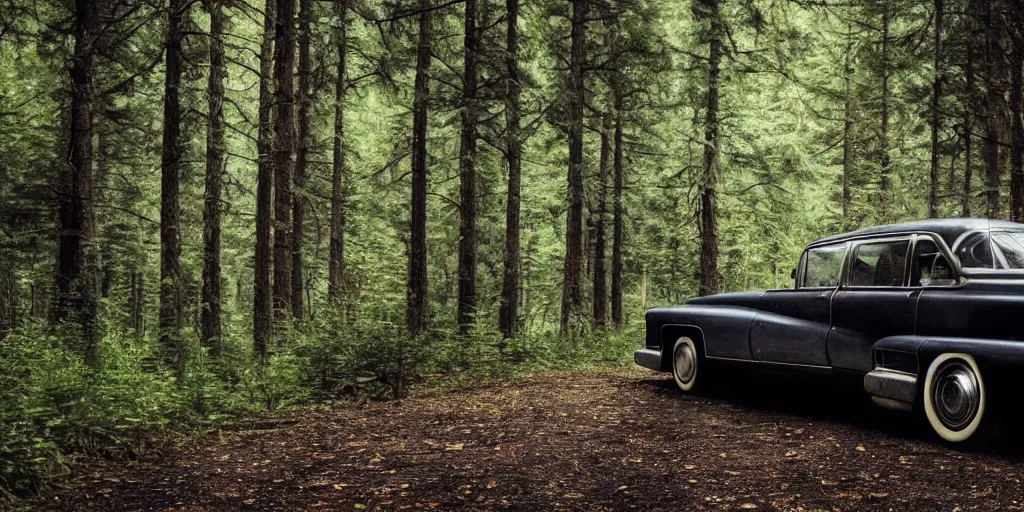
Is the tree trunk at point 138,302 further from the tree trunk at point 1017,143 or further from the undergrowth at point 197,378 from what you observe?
the tree trunk at point 1017,143

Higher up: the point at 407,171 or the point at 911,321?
the point at 407,171

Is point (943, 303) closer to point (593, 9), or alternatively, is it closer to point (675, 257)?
point (593, 9)

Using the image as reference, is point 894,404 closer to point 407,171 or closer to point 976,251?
point 976,251

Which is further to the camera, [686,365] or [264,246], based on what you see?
[264,246]

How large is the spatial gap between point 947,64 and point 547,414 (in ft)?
54.7

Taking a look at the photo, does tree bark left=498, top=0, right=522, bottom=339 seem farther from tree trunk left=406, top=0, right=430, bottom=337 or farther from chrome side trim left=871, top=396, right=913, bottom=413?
chrome side trim left=871, top=396, right=913, bottom=413

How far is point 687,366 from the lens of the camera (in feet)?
30.5

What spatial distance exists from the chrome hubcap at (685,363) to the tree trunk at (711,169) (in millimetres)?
8165

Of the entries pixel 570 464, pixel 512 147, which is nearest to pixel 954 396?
pixel 570 464

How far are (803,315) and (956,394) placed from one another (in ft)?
6.09

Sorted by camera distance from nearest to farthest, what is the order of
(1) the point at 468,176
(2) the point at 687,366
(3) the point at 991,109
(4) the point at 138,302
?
(2) the point at 687,366, (1) the point at 468,176, (3) the point at 991,109, (4) the point at 138,302

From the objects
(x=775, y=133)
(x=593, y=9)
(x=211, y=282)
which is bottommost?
(x=211, y=282)

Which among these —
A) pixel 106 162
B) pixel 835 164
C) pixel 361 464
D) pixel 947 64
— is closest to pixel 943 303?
pixel 361 464

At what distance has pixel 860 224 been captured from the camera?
26.9 metres
